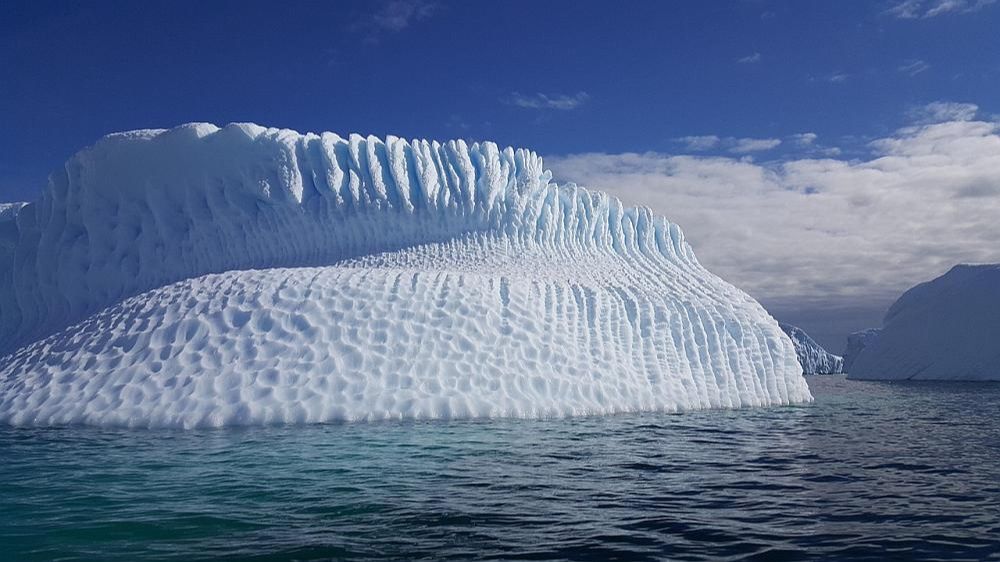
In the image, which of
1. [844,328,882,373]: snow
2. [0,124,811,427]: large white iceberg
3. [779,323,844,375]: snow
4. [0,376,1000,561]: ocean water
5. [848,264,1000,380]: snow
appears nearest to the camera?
[0,376,1000,561]: ocean water

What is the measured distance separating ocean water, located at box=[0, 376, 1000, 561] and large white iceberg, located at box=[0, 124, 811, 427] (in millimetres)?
1759

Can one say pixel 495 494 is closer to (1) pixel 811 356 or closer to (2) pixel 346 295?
(2) pixel 346 295

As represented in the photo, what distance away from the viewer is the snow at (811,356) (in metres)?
72.5

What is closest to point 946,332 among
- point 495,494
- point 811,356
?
point 811,356

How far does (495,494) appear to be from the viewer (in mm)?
6828

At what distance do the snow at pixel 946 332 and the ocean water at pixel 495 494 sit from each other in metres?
32.9

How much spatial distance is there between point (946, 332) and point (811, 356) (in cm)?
3338

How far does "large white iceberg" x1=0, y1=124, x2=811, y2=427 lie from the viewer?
1317 cm

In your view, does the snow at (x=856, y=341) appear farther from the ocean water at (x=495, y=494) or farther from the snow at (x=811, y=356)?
the ocean water at (x=495, y=494)

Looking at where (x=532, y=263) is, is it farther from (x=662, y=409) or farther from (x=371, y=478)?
(x=371, y=478)

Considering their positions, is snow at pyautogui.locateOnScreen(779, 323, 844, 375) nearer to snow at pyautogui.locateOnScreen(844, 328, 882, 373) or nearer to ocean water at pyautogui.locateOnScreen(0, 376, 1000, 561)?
snow at pyautogui.locateOnScreen(844, 328, 882, 373)

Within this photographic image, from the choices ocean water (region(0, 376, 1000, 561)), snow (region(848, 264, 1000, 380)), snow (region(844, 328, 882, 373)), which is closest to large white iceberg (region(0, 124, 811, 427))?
ocean water (region(0, 376, 1000, 561))

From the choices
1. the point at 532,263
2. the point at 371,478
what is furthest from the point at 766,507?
the point at 532,263

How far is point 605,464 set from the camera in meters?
8.41
